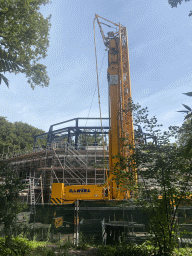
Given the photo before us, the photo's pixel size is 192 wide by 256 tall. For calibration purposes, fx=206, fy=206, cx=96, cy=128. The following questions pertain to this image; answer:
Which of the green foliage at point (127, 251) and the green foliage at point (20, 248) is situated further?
the green foliage at point (127, 251)

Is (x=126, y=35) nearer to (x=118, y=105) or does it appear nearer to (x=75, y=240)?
(x=118, y=105)

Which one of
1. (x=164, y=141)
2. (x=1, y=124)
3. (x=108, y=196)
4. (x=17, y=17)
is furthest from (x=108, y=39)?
(x=1, y=124)

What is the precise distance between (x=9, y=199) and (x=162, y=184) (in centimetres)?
532

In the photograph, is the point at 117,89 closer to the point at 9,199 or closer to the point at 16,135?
the point at 9,199

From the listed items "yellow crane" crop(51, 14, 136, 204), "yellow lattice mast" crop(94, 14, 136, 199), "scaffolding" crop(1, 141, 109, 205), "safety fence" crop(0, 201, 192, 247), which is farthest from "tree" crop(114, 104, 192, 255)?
"scaffolding" crop(1, 141, 109, 205)

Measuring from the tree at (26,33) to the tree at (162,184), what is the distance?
4.65m

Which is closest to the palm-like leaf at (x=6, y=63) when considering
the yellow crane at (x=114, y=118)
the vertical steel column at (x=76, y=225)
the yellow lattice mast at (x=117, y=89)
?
the vertical steel column at (x=76, y=225)

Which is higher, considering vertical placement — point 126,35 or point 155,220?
point 126,35

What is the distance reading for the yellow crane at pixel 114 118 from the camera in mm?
13391

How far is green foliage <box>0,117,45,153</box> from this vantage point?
47.9 meters

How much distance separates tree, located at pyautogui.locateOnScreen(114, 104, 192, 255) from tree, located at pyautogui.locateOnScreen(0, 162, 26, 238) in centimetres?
391

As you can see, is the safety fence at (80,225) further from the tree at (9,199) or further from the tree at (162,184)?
the tree at (162,184)

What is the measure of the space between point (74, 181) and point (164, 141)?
17.8 metres

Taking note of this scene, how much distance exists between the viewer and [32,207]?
965 cm
